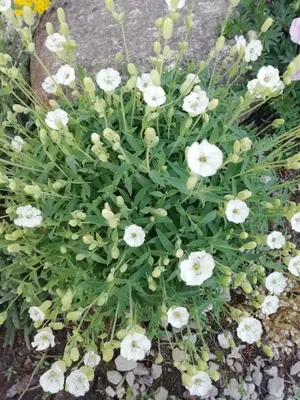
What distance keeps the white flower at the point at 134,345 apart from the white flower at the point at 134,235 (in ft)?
0.77

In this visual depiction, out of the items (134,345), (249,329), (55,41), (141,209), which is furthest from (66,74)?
(249,329)

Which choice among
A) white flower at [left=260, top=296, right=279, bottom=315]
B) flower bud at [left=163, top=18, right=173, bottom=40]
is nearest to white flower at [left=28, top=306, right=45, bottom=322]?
white flower at [left=260, top=296, right=279, bottom=315]

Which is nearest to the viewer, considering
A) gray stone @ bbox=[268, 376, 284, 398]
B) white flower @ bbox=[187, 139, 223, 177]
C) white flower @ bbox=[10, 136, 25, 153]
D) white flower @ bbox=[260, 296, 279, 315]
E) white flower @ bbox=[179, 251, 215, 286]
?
white flower @ bbox=[187, 139, 223, 177]

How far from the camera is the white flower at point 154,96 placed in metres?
1.33

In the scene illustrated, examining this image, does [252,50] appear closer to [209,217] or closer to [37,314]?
[209,217]

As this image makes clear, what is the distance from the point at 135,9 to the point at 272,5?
562mm

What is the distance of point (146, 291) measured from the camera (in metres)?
1.65

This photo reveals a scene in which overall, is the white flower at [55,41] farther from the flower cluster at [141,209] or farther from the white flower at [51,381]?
the white flower at [51,381]

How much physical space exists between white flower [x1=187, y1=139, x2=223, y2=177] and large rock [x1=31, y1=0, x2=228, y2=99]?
1032 millimetres

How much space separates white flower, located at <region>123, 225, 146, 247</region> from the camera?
1354 millimetres

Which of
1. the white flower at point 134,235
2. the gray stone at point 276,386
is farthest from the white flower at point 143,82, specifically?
the gray stone at point 276,386

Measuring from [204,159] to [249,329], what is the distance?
57 cm

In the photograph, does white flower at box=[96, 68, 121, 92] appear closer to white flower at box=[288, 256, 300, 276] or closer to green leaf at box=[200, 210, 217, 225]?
green leaf at box=[200, 210, 217, 225]

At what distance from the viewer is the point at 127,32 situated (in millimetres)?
2070
